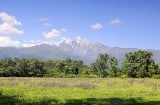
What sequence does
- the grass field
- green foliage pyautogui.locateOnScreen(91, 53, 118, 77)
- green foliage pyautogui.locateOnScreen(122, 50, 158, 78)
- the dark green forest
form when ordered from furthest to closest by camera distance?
green foliage pyautogui.locateOnScreen(91, 53, 118, 77) → the dark green forest → green foliage pyautogui.locateOnScreen(122, 50, 158, 78) → the grass field

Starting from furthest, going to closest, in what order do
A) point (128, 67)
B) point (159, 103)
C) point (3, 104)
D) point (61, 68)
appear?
point (61, 68) → point (128, 67) → point (159, 103) → point (3, 104)

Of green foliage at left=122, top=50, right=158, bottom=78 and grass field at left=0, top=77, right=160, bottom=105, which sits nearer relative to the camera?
grass field at left=0, top=77, right=160, bottom=105

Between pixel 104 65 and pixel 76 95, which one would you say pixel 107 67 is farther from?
pixel 76 95

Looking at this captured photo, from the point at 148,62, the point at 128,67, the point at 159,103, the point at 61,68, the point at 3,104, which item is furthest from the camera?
the point at 61,68

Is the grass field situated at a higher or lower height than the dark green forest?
higher

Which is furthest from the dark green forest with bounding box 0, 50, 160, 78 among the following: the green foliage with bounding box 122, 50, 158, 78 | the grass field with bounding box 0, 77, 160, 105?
the grass field with bounding box 0, 77, 160, 105

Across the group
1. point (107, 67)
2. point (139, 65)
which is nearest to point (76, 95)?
point (139, 65)

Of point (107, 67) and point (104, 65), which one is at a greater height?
point (104, 65)

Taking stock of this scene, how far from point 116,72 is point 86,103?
10710 centimetres

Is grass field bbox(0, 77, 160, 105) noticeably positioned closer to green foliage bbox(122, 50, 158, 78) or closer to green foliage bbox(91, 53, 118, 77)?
green foliage bbox(122, 50, 158, 78)

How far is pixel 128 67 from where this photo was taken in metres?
116

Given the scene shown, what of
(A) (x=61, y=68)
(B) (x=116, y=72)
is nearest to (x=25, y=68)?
(A) (x=61, y=68)

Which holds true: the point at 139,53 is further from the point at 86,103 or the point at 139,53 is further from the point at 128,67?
the point at 86,103

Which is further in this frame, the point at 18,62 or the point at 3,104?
the point at 18,62
